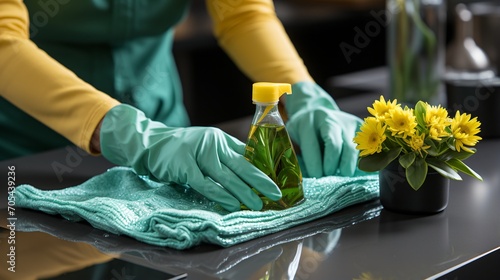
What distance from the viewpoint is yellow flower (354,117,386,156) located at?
1242mm

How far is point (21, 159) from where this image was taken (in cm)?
164

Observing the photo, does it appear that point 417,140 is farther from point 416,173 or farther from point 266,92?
point 266,92

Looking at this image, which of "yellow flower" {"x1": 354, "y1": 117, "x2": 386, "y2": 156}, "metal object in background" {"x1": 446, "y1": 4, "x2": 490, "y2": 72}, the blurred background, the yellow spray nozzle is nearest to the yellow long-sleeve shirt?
the yellow spray nozzle

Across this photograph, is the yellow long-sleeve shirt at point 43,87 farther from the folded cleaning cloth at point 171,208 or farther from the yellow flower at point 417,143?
the yellow flower at point 417,143

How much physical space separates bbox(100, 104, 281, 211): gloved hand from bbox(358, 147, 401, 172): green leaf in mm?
140

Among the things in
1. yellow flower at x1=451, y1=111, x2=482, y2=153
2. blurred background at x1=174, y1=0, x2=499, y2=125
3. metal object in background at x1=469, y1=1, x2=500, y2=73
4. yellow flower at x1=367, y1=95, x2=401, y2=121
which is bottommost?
blurred background at x1=174, y1=0, x2=499, y2=125

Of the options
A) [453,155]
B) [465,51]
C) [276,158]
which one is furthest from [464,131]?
[465,51]

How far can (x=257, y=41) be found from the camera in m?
1.86

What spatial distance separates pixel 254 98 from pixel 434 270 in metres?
0.38

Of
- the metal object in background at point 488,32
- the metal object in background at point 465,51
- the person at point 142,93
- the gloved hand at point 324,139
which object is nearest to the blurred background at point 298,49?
the metal object in background at point 488,32

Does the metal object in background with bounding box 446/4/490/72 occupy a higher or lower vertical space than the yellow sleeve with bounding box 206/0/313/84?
lower

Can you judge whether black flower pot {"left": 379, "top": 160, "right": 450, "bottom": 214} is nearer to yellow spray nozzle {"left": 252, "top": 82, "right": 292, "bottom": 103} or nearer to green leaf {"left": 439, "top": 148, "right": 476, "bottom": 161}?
green leaf {"left": 439, "top": 148, "right": 476, "bottom": 161}

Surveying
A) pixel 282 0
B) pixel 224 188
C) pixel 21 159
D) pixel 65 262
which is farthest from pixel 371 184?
pixel 282 0

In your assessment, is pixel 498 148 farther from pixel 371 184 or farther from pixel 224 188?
pixel 224 188
